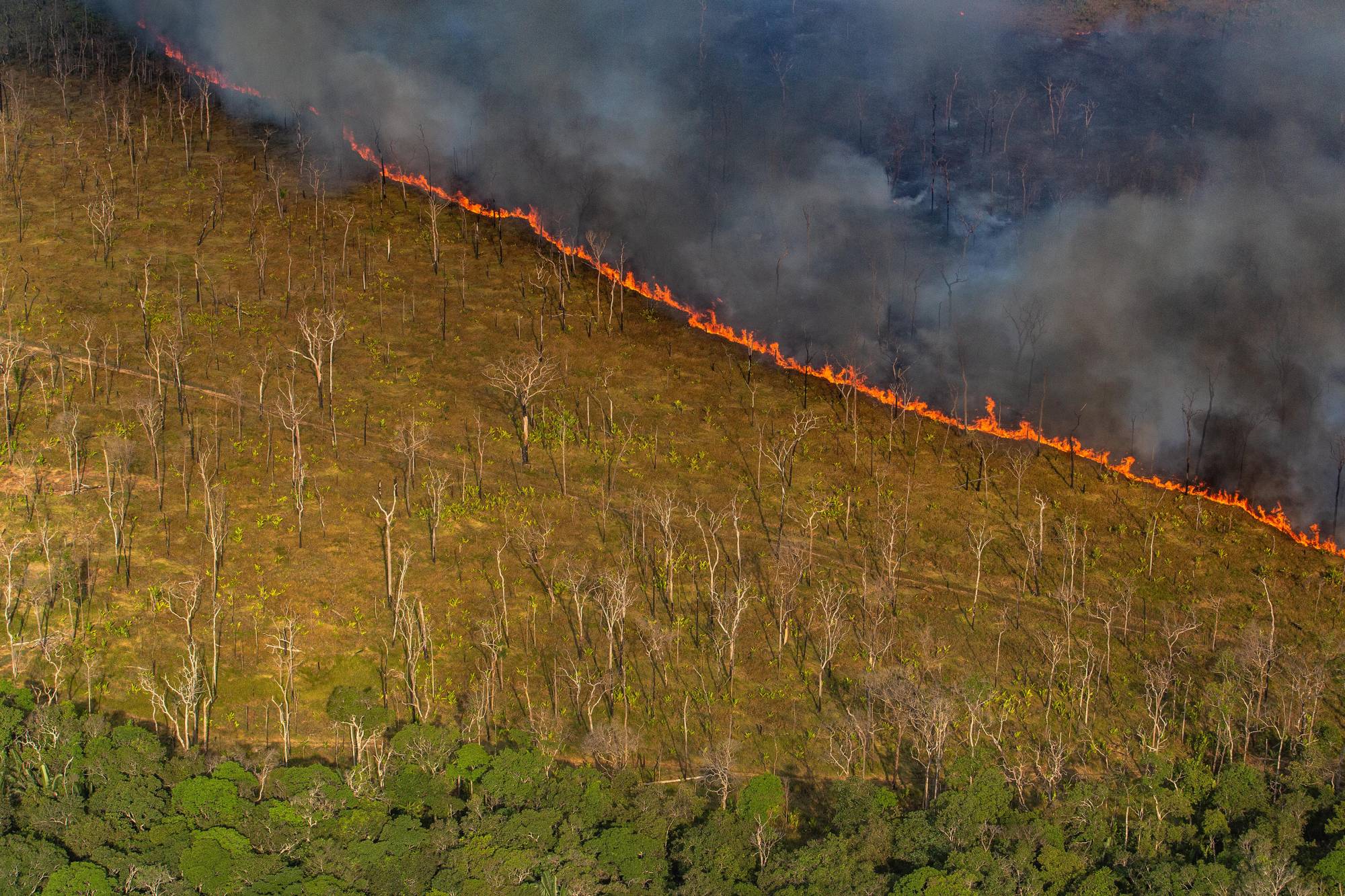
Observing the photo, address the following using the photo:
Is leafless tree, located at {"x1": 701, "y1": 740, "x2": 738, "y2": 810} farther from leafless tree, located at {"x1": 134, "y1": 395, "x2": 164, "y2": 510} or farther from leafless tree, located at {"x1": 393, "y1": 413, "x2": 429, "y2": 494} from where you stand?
leafless tree, located at {"x1": 134, "y1": 395, "x2": 164, "y2": 510}

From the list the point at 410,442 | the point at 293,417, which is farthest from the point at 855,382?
the point at 293,417

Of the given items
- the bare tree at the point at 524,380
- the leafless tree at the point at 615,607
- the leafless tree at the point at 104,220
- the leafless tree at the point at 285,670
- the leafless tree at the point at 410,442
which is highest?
the leafless tree at the point at 104,220

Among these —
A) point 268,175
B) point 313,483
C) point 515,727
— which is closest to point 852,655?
point 515,727

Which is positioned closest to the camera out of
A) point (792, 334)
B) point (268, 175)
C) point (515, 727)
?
point (515, 727)

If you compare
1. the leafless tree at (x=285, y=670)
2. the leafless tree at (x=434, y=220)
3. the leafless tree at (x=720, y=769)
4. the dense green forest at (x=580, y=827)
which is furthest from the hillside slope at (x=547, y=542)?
the dense green forest at (x=580, y=827)

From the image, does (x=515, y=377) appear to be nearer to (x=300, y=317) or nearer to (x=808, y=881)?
(x=300, y=317)

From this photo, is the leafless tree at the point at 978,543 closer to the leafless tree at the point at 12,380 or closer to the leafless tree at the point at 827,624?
the leafless tree at the point at 827,624
